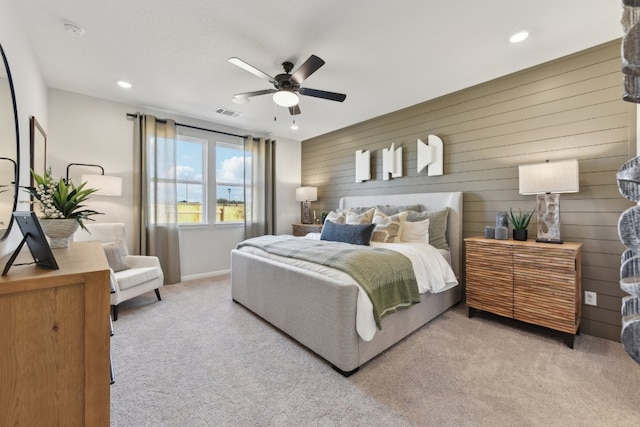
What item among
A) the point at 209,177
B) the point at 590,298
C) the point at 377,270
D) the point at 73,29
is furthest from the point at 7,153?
the point at 590,298

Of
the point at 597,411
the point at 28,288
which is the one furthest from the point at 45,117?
the point at 597,411

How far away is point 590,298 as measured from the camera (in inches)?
103

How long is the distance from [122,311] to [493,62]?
480 centimetres

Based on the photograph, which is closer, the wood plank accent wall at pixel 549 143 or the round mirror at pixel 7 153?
the round mirror at pixel 7 153

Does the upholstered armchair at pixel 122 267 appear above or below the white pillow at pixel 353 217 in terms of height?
below

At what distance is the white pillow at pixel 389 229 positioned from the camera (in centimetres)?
323

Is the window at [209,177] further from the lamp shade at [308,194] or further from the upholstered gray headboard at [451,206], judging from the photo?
the upholstered gray headboard at [451,206]

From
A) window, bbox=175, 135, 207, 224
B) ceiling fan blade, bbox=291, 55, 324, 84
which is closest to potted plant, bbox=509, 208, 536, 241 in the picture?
ceiling fan blade, bbox=291, 55, 324, 84

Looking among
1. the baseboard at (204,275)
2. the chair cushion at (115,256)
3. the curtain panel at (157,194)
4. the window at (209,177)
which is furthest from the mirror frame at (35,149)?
the baseboard at (204,275)

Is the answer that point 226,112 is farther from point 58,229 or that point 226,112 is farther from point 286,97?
point 58,229

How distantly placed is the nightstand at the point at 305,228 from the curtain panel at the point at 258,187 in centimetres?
46

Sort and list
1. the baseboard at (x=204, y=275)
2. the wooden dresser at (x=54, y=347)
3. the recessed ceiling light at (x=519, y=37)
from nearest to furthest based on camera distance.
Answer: the wooden dresser at (x=54, y=347)
the recessed ceiling light at (x=519, y=37)
the baseboard at (x=204, y=275)

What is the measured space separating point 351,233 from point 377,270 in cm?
95

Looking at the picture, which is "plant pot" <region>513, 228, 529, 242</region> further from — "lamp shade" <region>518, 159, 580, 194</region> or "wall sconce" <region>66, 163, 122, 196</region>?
"wall sconce" <region>66, 163, 122, 196</region>
